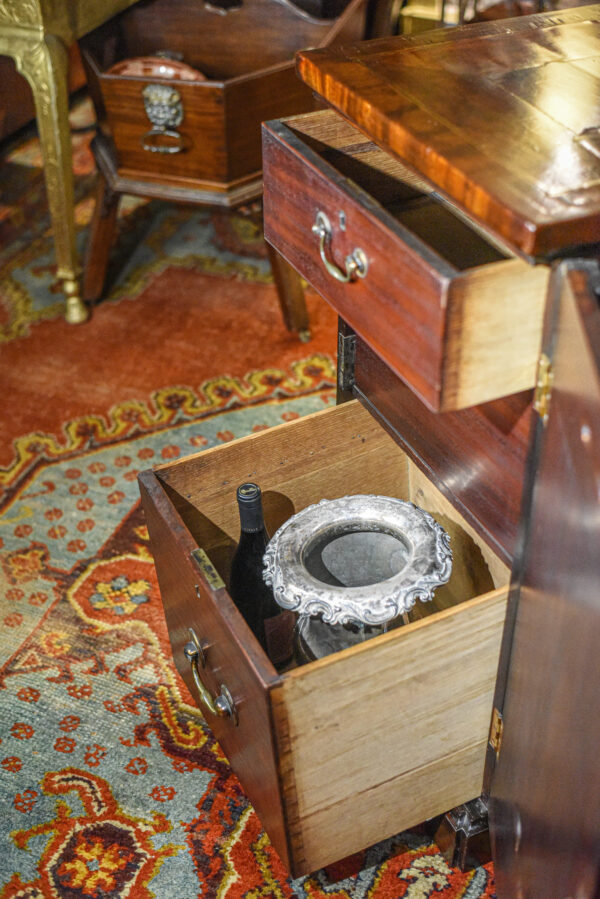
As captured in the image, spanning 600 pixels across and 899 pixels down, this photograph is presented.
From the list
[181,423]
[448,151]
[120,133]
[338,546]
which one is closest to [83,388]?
[181,423]

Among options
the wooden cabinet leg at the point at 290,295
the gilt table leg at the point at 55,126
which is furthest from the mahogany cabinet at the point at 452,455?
the gilt table leg at the point at 55,126

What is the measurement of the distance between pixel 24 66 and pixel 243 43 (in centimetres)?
37

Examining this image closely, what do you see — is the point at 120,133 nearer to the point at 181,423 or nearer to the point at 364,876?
the point at 181,423

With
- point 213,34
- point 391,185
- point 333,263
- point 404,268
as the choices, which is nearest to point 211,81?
point 213,34

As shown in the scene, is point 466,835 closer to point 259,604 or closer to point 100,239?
point 259,604

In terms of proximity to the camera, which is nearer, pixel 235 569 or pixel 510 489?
pixel 510 489

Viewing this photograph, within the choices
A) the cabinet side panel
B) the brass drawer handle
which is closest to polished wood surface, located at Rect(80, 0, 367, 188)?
the brass drawer handle

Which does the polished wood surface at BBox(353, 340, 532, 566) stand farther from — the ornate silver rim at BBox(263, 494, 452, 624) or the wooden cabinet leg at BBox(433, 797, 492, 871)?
the wooden cabinet leg at BBox(433, 797, 492, 871)

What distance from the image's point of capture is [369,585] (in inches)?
29.8

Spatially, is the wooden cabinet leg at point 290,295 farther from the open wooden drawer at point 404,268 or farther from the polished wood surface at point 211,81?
the open wooden drawer at point 404,268

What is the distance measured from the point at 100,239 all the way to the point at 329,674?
1.17m

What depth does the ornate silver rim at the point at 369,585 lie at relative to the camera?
692 mm

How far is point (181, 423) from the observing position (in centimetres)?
141

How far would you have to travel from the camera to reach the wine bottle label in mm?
881
